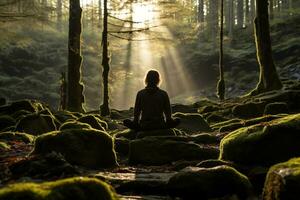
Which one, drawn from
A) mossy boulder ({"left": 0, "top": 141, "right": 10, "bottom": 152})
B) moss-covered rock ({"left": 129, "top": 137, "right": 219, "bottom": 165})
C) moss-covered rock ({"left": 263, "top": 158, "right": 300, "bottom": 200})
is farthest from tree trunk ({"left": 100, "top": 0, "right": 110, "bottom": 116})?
moss-covered rock ({"left": 263, "top": 158, "right": 300, "bottom": 200})

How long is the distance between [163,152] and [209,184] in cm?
332

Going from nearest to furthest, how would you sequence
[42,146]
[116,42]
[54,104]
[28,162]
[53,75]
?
1. [28,162]
2. [42,146]
3. [116,42]
4. [54,104]
5. [53,75]

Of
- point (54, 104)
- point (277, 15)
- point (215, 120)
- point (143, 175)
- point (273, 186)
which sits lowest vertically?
point (54, 104)

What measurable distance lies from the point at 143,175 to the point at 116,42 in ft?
91.8

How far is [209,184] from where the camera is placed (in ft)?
18.3

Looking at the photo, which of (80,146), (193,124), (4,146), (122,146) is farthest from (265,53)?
(80,146)

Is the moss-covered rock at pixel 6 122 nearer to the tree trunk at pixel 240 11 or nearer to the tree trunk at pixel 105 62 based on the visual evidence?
the tree trunk at pixel 105 62

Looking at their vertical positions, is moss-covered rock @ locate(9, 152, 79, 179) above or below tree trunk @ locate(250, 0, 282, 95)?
below

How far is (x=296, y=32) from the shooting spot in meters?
49.5

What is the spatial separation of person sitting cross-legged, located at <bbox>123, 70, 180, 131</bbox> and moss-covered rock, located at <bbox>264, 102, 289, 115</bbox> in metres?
6.57

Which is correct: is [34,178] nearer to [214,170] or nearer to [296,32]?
[214,170]

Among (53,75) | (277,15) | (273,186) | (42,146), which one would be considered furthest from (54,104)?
(273,186)

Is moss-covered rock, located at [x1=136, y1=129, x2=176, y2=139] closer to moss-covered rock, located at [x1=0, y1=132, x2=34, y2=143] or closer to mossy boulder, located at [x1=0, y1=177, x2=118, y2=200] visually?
moss-covered rock, located at [x1=0, y1=132, x2=34, y2=143]

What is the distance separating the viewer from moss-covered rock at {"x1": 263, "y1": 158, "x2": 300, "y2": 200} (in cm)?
421
